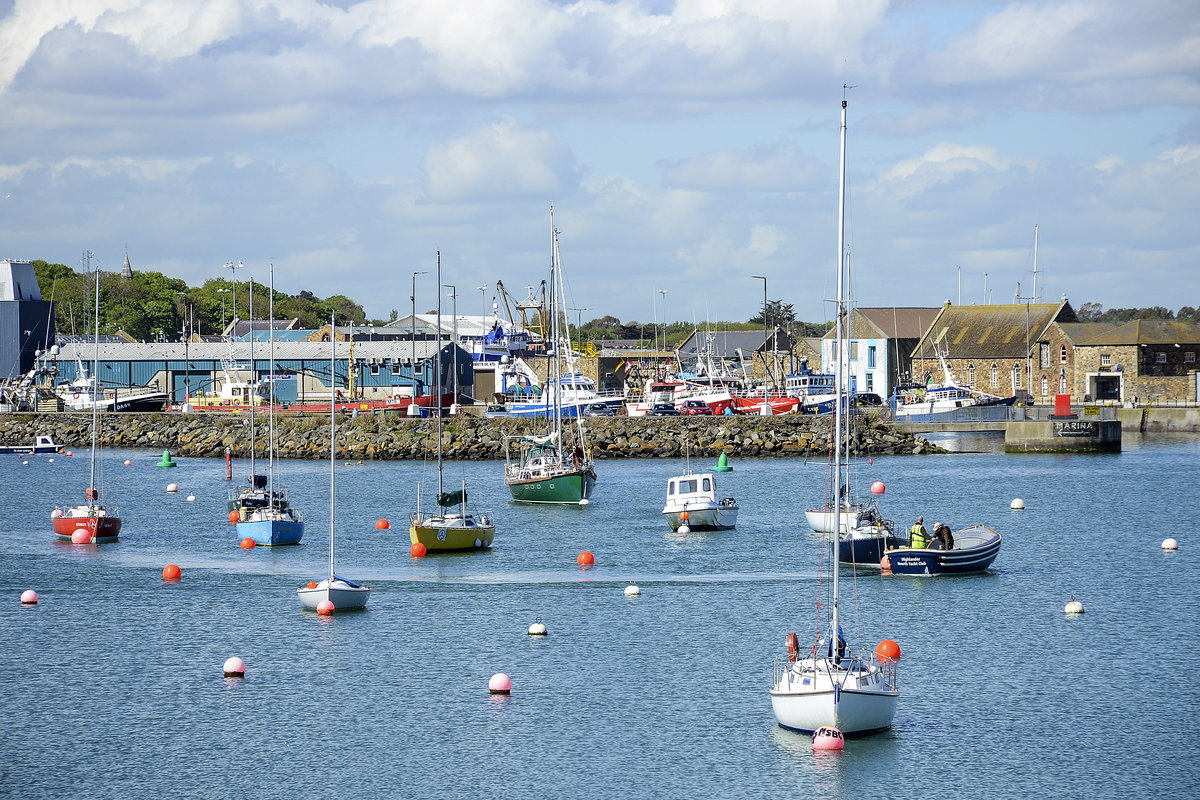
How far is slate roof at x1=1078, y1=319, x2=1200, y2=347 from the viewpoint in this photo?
10400cm

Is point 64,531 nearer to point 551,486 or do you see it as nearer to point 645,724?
point 551,486

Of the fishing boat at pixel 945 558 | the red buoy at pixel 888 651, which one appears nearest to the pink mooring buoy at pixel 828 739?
the red buoy at pixel 888 651

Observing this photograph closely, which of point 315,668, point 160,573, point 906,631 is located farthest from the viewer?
point 160,573

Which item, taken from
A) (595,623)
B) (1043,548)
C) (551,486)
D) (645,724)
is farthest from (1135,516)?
(645,724)

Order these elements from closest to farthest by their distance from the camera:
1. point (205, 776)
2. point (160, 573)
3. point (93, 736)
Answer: point (205, 776) → point (93, 736) → point (160, 573)

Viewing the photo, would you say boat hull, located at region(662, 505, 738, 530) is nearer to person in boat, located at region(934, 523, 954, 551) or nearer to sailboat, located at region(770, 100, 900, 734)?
person in boat, located at region(934, 523, 954, 551)

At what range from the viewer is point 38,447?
98688mm

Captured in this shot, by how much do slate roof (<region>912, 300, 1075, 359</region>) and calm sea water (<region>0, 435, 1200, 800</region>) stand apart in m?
60.2

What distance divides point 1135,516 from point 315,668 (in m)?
38.7

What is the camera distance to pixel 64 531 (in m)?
51.3

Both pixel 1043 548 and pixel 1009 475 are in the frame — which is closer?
pixel 1043 548

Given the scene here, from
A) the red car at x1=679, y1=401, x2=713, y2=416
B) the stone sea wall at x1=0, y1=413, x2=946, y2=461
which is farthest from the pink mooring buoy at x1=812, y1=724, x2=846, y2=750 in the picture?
the red car at x1=679, y1=401, x2=713, y2=416

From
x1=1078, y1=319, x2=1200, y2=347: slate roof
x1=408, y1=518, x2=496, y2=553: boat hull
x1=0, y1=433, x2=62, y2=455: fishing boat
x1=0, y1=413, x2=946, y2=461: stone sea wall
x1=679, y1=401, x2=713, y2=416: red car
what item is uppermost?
x1=1078, y1=319, x2=1200, y2=347: slate roof

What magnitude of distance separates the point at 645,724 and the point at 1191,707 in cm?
1087
